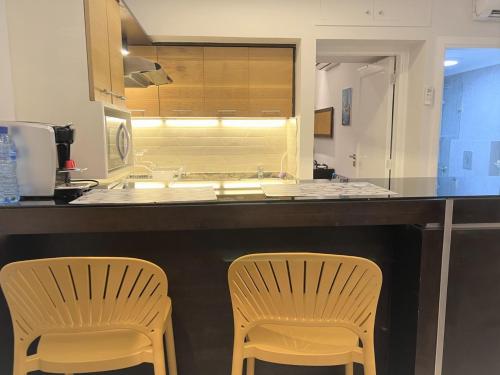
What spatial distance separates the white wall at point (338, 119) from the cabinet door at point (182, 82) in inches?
84.3

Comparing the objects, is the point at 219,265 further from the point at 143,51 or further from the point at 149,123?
the point at 149,123

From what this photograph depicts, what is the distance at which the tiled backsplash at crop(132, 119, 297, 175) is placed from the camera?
423cm

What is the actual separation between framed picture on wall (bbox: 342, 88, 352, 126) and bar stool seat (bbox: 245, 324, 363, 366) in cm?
431

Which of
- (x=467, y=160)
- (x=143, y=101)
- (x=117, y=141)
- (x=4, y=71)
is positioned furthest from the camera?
(x=467, y=160)

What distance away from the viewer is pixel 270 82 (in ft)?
12.8

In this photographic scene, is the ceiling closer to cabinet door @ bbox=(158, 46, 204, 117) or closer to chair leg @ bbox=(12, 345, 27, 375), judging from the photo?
cabinet door @ bbox=(158, 46, 204, 117)

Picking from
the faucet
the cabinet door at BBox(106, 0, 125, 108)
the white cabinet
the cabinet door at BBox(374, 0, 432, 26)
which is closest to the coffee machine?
the cabinet door at BBox(106, 0, 125, 108)

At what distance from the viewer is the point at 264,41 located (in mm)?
3703

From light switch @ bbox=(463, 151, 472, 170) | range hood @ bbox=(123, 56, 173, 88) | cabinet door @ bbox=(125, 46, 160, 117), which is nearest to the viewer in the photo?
range hood @ bbox=(123, 56, 173, 88)

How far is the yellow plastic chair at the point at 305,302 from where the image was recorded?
1077 mm

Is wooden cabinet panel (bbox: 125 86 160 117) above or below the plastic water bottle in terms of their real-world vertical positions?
above

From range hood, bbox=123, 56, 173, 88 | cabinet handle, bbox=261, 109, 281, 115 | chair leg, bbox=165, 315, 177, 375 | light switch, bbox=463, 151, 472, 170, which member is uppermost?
range hood, bbox=123, 56, 173, 88

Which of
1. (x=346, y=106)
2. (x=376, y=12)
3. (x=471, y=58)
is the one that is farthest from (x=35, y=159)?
(x=471, y=58)

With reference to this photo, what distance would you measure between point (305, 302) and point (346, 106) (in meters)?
4.60
